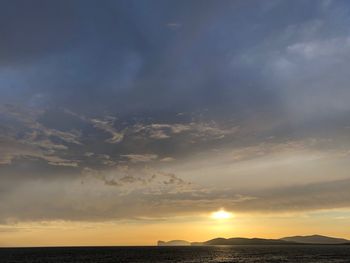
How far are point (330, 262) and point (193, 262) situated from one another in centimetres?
4713

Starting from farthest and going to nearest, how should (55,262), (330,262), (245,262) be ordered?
(55,262), (245,262), (330,262)

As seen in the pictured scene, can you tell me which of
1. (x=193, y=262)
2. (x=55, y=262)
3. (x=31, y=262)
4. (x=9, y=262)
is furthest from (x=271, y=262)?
(x=9, y=262)

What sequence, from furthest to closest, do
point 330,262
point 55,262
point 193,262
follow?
point 55,262, point 193,262, point 330,262

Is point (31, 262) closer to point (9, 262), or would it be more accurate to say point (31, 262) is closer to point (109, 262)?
point (9, 262)

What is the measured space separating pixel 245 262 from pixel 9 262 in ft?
314

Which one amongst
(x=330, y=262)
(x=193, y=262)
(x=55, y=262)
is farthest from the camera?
(x=55, y=262)

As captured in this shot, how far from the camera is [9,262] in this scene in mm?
159125

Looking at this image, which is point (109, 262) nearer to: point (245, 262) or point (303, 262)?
point (245, 262)

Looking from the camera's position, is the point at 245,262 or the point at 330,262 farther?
the point at 245,262

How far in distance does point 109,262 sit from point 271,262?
61.2 meters

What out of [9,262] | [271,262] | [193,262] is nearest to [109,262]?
[193,262]

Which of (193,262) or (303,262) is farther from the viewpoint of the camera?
(193,262)

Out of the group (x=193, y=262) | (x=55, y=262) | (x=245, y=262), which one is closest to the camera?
(x=245, y=262)

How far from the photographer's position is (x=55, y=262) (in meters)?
154
